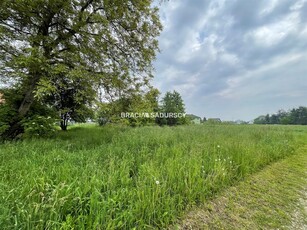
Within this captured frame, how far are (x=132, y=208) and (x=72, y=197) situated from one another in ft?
2.38

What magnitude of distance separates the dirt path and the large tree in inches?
211

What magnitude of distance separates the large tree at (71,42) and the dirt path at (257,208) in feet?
17.6

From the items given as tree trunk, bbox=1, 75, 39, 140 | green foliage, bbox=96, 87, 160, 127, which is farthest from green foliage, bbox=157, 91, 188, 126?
tree trunk, bbox=1, 75, 39, 140

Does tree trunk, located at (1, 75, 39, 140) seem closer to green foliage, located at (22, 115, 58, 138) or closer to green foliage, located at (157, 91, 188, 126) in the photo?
green foliage, located at (22, 115, 58, 138)

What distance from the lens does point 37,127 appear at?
19.4 ft

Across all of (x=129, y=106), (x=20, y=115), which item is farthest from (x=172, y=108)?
(x=20, y=115)

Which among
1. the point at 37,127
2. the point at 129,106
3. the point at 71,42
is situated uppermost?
the point at 71,42

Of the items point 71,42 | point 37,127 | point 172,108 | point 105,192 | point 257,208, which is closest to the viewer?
Answer: point 105,192

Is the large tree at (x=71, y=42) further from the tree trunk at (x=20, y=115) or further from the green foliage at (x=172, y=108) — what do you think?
the green foliage at (x=172, y=108)

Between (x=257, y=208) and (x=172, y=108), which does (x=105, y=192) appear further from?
(x=172, y=108)

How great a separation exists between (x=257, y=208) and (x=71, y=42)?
29.3ft

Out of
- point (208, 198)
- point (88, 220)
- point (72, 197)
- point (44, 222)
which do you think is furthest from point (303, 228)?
point (44, 222)

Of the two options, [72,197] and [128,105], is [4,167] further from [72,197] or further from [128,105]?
[128,105]

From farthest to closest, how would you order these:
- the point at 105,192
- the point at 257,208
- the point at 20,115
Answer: the point at 20,115 → the point at 257,208 → the point at 105,192
